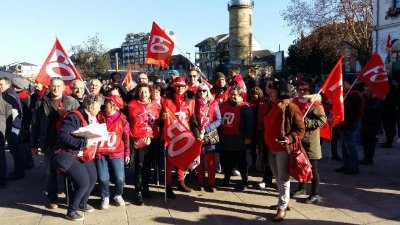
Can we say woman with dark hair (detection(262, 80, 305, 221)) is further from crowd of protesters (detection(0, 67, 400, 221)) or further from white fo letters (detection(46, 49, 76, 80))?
white fo letters (detection(46, 49, 76, 80))

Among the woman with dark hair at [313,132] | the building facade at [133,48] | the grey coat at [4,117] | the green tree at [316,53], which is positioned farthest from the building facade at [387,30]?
the building facade at [133,48]

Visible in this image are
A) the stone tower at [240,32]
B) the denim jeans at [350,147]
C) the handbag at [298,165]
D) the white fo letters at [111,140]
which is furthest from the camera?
the stone tower at [240,32]

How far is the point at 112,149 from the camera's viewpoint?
5.44 m

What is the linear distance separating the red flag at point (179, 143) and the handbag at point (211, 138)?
282 millimetres

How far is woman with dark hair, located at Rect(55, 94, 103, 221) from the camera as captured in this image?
4.80m

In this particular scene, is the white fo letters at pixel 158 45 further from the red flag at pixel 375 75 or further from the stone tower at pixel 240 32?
the stone tower at pixel 240 32

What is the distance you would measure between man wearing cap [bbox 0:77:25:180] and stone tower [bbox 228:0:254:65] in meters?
64.1

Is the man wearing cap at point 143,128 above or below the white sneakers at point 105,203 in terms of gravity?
above

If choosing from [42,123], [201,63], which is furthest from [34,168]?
[201,63]

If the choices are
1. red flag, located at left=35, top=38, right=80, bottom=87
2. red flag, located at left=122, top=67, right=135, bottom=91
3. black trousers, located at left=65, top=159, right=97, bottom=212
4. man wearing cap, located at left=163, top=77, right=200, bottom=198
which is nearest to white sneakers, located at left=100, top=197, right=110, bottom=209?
black trousers, located at left=65, top=159, right=97, bottom=212

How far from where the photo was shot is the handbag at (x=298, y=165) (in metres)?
4.76

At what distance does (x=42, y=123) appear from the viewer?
5.62 m

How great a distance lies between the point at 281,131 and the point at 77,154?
2.74m

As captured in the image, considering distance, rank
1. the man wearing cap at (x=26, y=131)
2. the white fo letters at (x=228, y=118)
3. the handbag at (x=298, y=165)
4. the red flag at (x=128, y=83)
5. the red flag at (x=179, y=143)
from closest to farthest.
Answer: the handbag at (x=298, y=165) → the red flag at (x=179, y=143) → the white fo letters at (x=228, y=118) → the man wearing cap at (x=26, y=131) → the red flag at (x=128, y=83)
